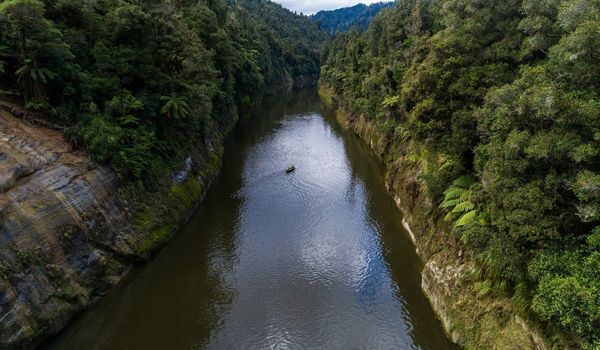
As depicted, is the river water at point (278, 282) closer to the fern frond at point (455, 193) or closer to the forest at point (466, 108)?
the forest at point (466, 108)

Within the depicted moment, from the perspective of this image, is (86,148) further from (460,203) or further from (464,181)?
(464,181)

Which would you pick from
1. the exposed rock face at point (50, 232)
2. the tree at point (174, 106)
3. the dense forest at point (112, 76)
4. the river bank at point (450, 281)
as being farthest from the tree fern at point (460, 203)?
the tree at point (174, 106)

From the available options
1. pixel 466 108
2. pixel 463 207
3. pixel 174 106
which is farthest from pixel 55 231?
pixel 466 108

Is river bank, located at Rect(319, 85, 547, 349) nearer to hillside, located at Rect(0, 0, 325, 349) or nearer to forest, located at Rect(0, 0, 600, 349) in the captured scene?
forest, located at Rect(0, 0, 600, 349)

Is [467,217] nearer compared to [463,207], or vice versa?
[467,217]

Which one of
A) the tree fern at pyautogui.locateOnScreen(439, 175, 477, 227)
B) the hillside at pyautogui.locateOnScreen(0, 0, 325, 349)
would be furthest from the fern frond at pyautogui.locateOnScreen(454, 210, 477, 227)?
the hillside at pyautogui.locateOnScreen(0, 0, 325, 349)

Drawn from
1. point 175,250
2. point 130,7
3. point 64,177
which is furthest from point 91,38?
point 175,250

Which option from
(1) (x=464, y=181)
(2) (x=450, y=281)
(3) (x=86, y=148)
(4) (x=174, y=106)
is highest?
(4) (x=174, y=106)
